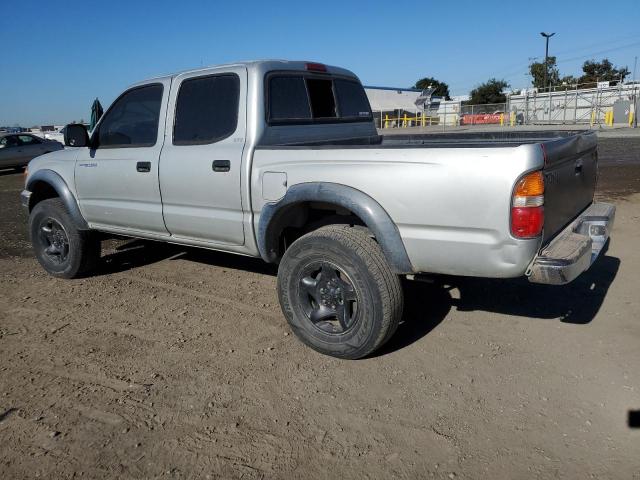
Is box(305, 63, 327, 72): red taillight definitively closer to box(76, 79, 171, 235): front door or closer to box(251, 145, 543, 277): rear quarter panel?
box(76, 79, 171, 235): front door

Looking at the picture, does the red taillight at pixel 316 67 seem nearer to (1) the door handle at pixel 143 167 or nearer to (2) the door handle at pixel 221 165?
(2) the door handle at pixel 221 165

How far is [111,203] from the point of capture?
5.00 meters

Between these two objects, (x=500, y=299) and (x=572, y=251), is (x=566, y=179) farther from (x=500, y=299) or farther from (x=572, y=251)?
(x=500, y=299)

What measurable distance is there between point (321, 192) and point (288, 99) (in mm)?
1184

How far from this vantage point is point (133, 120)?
16.0ft

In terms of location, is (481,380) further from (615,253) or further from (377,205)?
(615,253)

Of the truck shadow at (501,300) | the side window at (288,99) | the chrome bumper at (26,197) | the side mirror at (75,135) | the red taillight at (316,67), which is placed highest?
the red taillight at (316,67)

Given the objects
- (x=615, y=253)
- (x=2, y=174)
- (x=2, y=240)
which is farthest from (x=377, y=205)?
(x=2, y=174)

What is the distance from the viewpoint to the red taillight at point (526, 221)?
2912 millimetres

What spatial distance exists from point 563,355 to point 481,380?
711mm

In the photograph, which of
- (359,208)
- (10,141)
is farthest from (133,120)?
(10,141)

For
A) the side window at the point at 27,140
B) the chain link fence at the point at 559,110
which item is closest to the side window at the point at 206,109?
the side window at the point at 27,140

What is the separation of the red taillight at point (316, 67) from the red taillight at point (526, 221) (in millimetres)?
2429

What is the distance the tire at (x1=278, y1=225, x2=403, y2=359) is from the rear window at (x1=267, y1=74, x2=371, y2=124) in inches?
45.2
